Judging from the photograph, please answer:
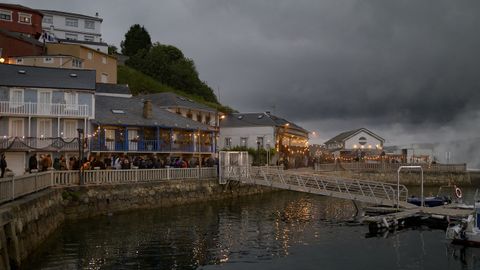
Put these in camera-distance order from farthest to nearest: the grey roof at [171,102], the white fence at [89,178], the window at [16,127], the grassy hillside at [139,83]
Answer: the grassy hillside at [139,83], the grey roof at [171,102], the window at [16,127], the white fence at [89,178]

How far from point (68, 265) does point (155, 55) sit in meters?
94.0

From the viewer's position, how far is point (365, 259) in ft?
76.8

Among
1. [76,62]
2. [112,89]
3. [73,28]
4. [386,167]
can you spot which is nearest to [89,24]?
[73,28]

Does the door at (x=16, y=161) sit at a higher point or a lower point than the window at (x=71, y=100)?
lower

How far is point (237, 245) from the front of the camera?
26.2m

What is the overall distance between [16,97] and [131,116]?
452 inches

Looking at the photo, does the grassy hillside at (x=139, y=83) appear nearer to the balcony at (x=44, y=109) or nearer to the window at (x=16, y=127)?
the balcony at (x=44, y=109)

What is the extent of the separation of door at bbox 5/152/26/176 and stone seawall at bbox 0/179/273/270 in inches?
446

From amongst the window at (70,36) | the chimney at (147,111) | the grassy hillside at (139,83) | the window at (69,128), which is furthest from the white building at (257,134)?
the window at (70,36)

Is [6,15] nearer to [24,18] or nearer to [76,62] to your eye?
[24,18]

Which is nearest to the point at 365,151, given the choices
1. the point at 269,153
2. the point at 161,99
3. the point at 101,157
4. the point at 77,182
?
the point at 269,153

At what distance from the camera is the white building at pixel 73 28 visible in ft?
301

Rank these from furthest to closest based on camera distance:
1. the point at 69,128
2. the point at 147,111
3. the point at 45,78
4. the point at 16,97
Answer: the point at 147,111, the point at 69,128, the point at 45,78, the point at 16,97

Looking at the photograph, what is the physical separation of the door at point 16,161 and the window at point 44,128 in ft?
8.68
